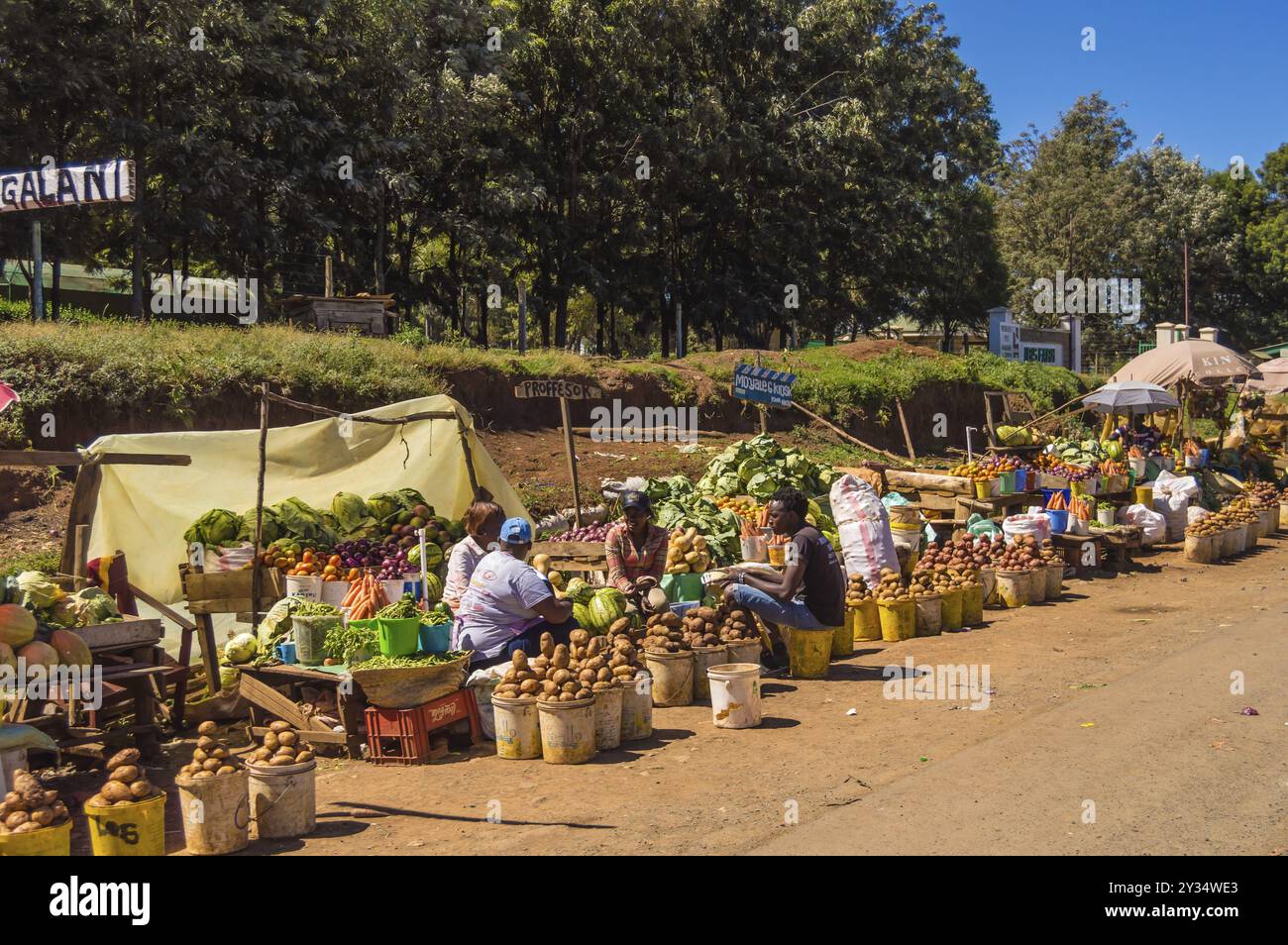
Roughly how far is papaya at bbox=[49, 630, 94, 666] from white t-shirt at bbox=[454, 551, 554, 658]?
2516 millimetres

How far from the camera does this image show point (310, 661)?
25.8ft

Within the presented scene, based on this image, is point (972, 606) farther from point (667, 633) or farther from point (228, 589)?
point (228, 589)

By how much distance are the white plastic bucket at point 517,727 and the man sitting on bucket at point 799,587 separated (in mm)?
2620

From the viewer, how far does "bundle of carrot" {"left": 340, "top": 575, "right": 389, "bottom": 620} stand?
27.4ft

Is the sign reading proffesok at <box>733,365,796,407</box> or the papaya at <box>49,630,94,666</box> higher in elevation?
the sign reading proffesok at <box>733,365,796,407</box>

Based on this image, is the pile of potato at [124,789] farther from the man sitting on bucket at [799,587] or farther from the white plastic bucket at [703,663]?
the man sitting on bucket at [799,587]

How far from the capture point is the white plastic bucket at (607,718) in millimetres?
7285

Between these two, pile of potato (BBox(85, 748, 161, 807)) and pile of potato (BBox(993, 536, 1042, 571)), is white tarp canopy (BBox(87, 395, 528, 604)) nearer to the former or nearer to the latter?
pile of potato (BBox(85, 748, 161, 807))

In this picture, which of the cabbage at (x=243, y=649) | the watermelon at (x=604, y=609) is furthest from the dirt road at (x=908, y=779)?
the cabbage at (x=243, y=649)

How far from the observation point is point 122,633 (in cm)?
772

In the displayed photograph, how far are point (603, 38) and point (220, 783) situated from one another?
2565 centimetres

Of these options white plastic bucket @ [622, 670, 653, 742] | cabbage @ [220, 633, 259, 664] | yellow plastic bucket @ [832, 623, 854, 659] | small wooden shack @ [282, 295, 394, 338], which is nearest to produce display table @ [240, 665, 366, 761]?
cabbage @ [220, 633, 259, 664]

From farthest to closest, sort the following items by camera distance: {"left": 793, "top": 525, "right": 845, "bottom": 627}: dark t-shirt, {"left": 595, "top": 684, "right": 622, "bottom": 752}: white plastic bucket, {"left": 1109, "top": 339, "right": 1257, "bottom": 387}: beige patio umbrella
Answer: {"left": 1109, "top": 339, "right": 1257, "bottom": 387}: beige patio umbrella < {"left": 793, "top": 525, "right": 845, "bottom": 627}: dark t-shirt < {"left": 595, "top": 684, "right": 622, "bottom": 752}: white plastic bucket

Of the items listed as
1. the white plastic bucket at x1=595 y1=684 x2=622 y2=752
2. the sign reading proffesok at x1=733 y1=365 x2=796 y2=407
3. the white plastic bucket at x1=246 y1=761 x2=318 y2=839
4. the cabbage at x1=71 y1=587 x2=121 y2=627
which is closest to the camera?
the white plastic bucket at x1=246 y1=761 x2=318 y2=839
